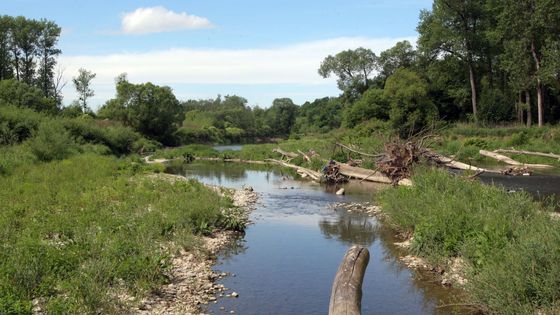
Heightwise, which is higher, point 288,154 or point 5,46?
point 5,46

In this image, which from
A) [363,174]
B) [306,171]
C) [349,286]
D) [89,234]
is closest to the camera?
[349,286]

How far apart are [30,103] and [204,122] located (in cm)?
5314

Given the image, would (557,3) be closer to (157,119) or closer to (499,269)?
(499,269)

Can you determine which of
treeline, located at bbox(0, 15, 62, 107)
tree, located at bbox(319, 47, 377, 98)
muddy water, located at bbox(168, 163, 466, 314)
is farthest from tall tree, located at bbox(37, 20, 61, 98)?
muddy water, located at bbox(168, 163, 466, 314)

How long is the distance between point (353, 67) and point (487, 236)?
65.7 meters

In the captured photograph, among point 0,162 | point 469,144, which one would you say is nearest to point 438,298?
point 0,162

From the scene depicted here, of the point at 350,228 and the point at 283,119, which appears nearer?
the point at 350,228

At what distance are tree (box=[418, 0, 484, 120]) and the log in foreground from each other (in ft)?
159

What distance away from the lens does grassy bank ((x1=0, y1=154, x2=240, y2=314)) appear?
834 centimetres

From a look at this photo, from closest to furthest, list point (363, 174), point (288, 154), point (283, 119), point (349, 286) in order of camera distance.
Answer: point (349, 286)
point (363, 174)
point (288, 154)
point (283, 119)

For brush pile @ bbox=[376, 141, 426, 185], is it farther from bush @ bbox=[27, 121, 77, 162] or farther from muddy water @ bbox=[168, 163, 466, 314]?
bush @ bbox=[27, 121, 77, 162]

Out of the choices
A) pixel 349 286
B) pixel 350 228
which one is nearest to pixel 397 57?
pixel 350 228

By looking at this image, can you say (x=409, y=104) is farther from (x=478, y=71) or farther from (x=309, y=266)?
(x=309, y=266)

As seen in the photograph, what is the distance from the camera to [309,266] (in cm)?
1262
